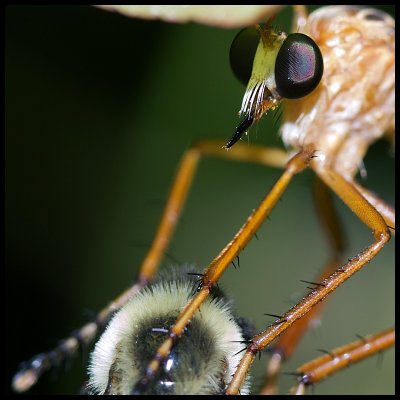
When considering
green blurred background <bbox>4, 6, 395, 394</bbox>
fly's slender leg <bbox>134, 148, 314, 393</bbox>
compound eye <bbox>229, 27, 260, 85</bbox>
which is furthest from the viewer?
green blurred background <bbox>4, 6, 395, 394</bbox>

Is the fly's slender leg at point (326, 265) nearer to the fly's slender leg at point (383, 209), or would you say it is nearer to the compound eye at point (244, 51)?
the fly's slender leg at point (383, 209)

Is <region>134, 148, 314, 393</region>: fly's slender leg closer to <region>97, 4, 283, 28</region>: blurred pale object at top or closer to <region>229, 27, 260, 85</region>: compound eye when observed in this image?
<region>229, 27, 260, 85</region>: compound eye

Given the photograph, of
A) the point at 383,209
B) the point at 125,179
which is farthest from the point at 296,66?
the point at 125,179

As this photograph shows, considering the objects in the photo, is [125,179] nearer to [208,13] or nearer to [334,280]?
[208,13]

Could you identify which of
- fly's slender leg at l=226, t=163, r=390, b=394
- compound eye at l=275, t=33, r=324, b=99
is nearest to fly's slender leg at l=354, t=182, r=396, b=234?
fly's slender leg at l=226, t=163, r=390, b=394
